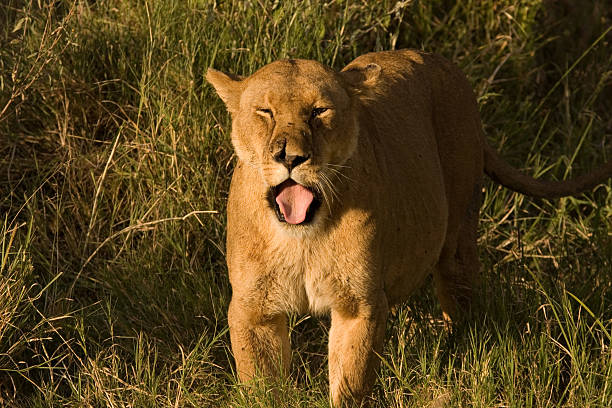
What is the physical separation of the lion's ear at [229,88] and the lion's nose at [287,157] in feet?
1.34

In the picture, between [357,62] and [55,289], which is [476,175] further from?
[55,289]

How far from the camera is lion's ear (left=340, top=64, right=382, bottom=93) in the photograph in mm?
3387

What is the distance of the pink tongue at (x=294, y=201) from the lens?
3.15 metres

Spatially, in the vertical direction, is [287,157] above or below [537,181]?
above

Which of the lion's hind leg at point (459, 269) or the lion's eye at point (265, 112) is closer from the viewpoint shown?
the lion's eye at point (265, 112)

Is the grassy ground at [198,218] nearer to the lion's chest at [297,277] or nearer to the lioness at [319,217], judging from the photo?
the lioness at [319,217]

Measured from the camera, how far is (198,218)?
14.9 feet

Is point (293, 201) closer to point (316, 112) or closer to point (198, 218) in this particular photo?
point (316, 112)

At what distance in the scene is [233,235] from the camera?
11.2 feet

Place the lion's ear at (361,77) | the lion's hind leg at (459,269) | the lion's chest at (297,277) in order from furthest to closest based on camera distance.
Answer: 1. the lion's hind leg at (459,269)
2. the lion's ear at (361,77)
3. the lion's chest at (297,277)

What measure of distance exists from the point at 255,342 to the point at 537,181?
174cm

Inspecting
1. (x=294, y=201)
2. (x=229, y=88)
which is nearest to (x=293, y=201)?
(x=294, y=201)

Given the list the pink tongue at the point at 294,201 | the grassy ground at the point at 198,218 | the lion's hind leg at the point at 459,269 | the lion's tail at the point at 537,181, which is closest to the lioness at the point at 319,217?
the pink tongue at the point at 294,201

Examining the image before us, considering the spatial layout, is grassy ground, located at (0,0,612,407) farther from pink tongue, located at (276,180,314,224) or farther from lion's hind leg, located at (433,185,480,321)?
pink tongue, located at (276,180,314,224)
